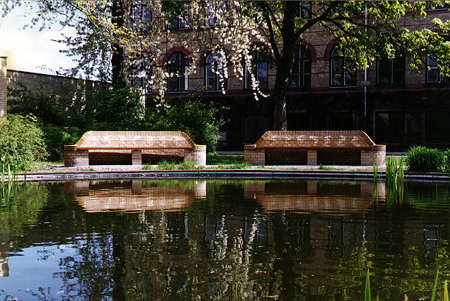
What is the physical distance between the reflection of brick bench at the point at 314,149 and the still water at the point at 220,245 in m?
8.25

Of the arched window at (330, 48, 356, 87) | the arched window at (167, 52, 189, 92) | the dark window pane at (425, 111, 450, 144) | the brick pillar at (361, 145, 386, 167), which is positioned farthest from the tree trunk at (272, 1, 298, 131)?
the arched window at (167, 52, 189, 92)

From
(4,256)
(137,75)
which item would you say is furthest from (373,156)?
(4,256)

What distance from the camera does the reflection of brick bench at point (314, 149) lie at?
63.5 feet

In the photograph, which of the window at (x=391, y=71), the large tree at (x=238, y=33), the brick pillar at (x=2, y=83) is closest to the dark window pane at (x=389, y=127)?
the window at (x=391, y=71)

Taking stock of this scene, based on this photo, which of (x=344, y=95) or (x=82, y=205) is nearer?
(x=82, y=205)

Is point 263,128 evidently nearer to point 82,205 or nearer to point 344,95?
point 344,95

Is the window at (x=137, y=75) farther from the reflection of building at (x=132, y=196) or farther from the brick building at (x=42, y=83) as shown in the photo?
the reflection of building at (x=132, y=196)

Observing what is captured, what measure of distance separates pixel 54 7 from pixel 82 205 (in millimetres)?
13623

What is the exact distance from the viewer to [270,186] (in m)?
13.0

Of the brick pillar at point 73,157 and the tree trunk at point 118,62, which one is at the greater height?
the tree trunk at point 118,62

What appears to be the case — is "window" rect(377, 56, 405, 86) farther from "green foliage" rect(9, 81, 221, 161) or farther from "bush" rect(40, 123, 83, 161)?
"bush" rect(40, 123, 83, 161)

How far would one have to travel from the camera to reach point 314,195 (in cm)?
1108

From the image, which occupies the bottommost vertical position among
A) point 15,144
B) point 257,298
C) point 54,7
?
point 257,298

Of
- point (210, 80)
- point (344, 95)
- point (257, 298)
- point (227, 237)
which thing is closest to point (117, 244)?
point (227, 237)
